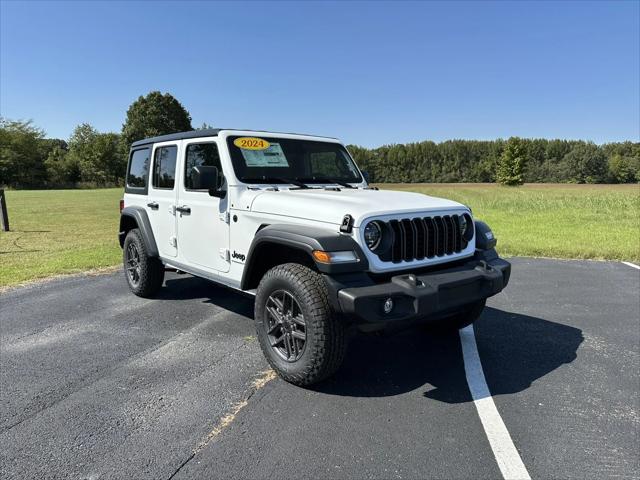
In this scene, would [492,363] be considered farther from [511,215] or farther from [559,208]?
[559,208]

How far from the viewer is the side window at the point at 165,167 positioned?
499cm

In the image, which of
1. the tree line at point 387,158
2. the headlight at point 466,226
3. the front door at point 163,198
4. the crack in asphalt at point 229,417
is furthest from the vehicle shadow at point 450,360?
the tree line at point 387,158

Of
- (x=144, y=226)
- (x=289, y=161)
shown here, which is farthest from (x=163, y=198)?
(x=289, y=161)

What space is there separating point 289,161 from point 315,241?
1794 millimetres

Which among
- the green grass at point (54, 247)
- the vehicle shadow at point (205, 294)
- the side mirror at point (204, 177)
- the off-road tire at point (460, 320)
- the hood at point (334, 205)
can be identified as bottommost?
the green grass at point (54, 247)

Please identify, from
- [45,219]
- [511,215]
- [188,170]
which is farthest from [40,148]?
[188,170]

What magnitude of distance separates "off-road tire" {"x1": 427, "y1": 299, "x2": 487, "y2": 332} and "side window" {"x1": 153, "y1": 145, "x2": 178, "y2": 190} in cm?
325

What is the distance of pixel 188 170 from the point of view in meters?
4.72

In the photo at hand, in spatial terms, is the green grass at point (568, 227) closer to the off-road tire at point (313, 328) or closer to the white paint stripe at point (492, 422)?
the white paint stripe at point (492, 422)

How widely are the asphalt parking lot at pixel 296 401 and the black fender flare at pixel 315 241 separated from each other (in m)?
0.98

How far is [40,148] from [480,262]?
77267 millimetres

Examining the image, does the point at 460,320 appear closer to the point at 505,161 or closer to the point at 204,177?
the point at 204,177

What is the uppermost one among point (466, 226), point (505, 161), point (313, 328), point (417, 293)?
point (505, 161)

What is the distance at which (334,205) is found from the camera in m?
3.30
